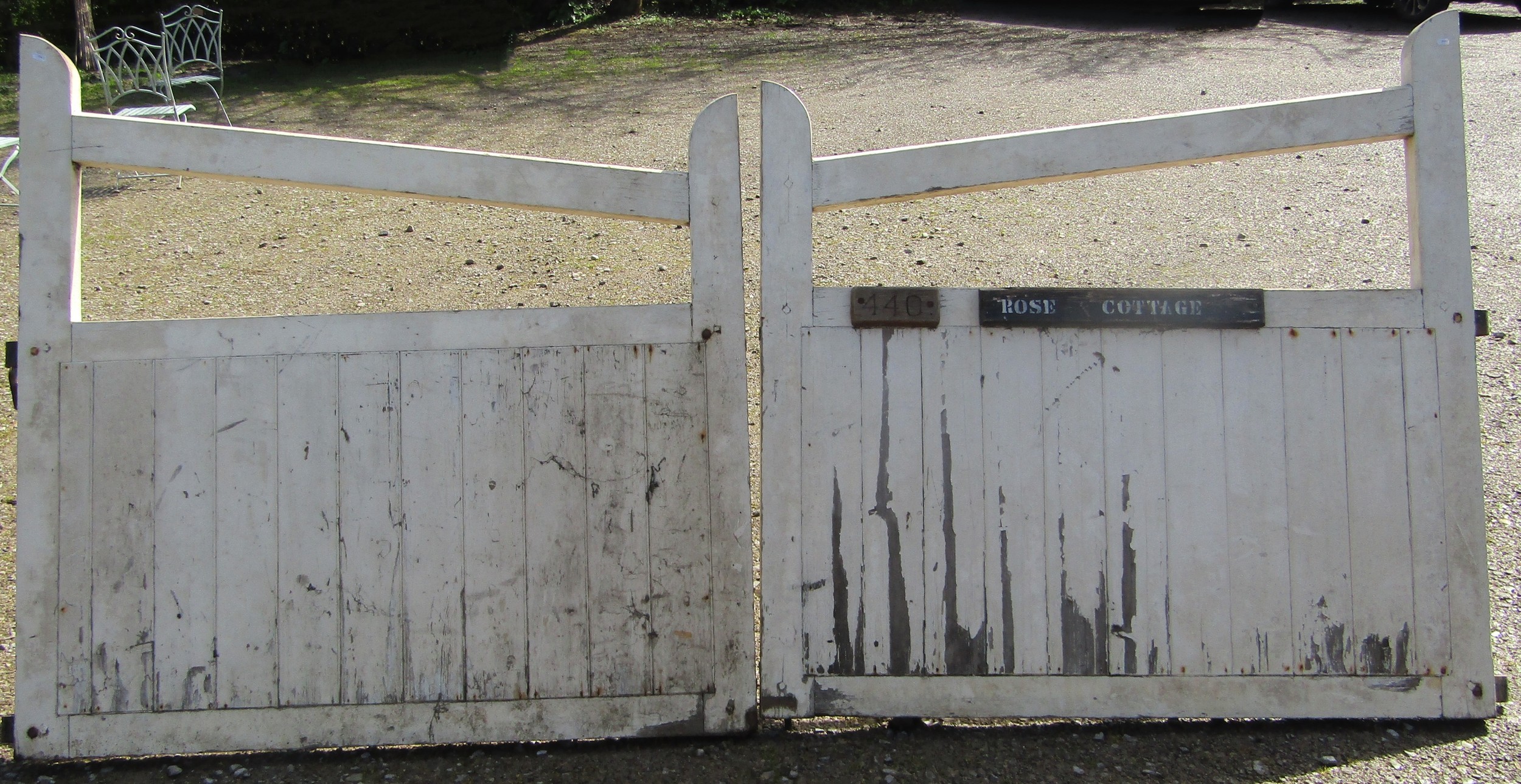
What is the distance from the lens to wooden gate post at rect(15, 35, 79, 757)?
2.65 metres

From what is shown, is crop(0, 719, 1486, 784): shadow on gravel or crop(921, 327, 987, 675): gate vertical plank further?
crop(921, 327, 987, 675): gate vertical plank

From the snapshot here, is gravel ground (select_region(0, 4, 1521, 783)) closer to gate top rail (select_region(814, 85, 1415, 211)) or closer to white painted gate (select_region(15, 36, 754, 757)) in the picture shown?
white painted gate (select_region(15, 36, 754, 757))

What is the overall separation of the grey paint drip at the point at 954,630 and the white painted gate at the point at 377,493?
534 millimetres

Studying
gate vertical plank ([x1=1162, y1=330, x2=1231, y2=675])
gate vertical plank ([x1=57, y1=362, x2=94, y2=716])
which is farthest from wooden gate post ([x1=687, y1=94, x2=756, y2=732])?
gate vertical plank ([x1=57, y1=362, x2=94, y2=716])

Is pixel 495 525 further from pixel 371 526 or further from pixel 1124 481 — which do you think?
pixel 1124 481

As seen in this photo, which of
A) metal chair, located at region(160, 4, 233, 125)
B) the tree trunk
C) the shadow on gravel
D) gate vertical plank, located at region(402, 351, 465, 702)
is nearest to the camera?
the shadow on gravel

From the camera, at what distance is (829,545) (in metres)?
2.77

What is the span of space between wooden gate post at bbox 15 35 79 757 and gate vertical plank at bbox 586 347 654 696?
1.36 m

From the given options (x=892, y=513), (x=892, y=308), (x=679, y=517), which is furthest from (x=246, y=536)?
(x=892, y=308)

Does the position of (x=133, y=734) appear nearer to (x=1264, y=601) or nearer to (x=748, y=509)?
(x=748, y=509)

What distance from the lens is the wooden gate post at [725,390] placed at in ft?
9.02

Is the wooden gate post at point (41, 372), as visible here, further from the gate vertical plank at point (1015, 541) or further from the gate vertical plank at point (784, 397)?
the gate vertical plank at point (1015, 541)

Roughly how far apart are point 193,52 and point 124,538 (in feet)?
21.3

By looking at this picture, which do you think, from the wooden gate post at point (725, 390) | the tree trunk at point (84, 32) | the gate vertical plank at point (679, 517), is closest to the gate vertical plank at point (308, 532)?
the gate vertical plank at point (679, 517)
